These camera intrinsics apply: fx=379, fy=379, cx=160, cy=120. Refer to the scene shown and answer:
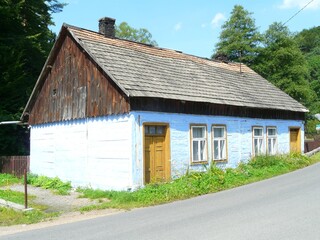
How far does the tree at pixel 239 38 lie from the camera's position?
141ft

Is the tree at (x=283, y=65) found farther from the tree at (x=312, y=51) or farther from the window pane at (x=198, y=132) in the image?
the window pane at (x=198, y=132)

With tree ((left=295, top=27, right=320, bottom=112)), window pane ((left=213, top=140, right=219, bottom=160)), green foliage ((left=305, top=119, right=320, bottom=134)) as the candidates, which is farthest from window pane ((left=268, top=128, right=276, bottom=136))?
tree ((left=295, top=27, right=320, bottom=112))

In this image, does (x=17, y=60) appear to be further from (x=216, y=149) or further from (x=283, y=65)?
(x=283, y=65)

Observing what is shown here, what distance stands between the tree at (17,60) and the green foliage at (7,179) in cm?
348

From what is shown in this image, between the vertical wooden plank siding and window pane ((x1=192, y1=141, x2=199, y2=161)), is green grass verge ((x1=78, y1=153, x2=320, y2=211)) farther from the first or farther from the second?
the vertical wooden plank siding

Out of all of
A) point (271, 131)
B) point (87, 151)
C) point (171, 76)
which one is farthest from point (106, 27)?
point (271, 131)

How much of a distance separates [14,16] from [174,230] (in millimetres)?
20737

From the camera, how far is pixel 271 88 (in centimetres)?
2494

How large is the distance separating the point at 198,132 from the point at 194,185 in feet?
11.7

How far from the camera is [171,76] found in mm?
17453

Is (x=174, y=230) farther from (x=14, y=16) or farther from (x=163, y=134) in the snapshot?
(x=14, y=16)

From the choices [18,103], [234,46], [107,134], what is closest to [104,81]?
[107,134]

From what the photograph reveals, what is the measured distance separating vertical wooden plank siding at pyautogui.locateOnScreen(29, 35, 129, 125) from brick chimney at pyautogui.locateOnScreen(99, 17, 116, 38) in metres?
1.90

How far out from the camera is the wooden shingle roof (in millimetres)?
14984
